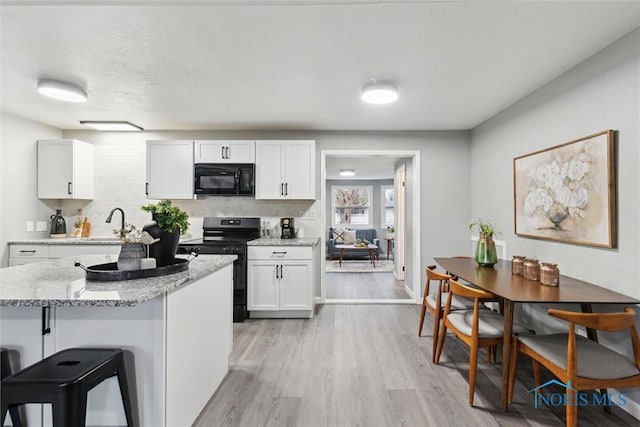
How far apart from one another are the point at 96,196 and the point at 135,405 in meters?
3.78

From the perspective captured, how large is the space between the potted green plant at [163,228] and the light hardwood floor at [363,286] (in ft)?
10.6

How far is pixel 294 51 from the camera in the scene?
87.8 inches

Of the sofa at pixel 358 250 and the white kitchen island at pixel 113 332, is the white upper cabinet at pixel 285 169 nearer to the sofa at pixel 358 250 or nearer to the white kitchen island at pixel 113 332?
the white kitchen island at pixel 113 332

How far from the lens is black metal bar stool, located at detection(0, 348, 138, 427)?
1.15m

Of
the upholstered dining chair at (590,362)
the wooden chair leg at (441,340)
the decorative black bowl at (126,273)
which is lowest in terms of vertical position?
the wooden chair leg at (441,340)

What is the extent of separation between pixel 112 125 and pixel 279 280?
112 inches

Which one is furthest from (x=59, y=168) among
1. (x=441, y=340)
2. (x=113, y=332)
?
(x=441, y=340)

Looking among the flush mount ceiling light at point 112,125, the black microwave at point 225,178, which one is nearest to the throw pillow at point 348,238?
the black microwave at point 225,178

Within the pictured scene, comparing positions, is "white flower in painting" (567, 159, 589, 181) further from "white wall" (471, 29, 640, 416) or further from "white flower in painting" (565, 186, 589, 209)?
"white wall" (471, 29, 640, 416)

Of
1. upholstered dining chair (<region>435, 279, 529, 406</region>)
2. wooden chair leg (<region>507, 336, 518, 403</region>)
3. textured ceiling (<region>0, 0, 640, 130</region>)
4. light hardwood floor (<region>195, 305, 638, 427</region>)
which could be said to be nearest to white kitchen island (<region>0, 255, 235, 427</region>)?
light hardwood floor (<region>195, 305, 638, 427</region>)

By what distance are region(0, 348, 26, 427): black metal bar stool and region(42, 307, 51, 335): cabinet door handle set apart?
161mm

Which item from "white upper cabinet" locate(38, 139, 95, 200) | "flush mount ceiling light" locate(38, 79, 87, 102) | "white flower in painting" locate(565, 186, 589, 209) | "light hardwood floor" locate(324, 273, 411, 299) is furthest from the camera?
"light hardwood floor" locate(324, 273, 411, 299)

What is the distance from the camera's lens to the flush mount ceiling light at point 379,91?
2.70 metres

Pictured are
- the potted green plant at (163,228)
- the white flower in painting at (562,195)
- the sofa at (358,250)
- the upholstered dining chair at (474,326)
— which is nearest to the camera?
the potted green plant at (163,228)
